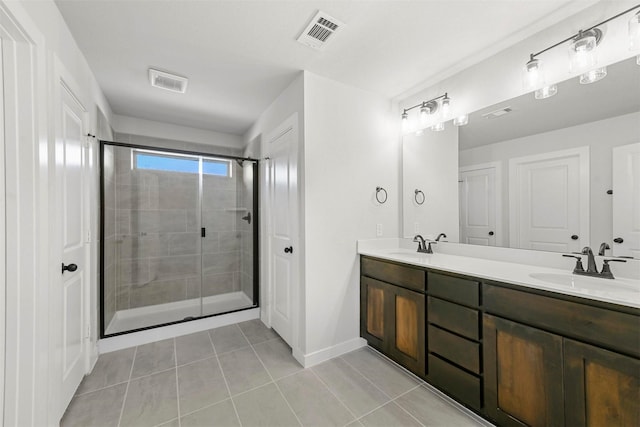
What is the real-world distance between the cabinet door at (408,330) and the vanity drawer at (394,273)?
0.06m

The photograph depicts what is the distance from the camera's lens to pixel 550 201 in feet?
5.43

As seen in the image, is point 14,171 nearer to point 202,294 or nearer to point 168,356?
point 168,356

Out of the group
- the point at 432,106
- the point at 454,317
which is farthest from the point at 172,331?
the point at 432,106

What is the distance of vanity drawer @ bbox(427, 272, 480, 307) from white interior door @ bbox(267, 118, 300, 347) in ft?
3.52

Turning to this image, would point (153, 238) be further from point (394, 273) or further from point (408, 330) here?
point (408, 330)

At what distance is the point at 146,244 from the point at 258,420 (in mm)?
2531

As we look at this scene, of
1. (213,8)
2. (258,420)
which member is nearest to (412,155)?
(213,8)

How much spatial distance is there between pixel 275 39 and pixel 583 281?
2.35 meters

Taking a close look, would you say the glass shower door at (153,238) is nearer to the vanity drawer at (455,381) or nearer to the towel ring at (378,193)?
the towel ring at (378,193)

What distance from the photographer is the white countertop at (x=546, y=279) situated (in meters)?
1.10

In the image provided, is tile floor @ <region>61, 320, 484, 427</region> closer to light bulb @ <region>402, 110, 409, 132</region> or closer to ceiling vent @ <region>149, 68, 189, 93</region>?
light bulb @ <region>402, 110, 409, 132</region>

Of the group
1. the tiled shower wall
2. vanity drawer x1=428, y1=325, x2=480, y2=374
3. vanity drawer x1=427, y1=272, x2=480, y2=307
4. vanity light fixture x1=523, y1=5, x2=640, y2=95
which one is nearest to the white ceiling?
vanity light fixture x1=523, y1=5, x2=640, y2=95

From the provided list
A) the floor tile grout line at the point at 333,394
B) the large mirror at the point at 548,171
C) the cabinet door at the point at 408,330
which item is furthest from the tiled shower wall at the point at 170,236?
the large mirror at the point at 548,171

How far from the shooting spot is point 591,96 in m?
1.50
